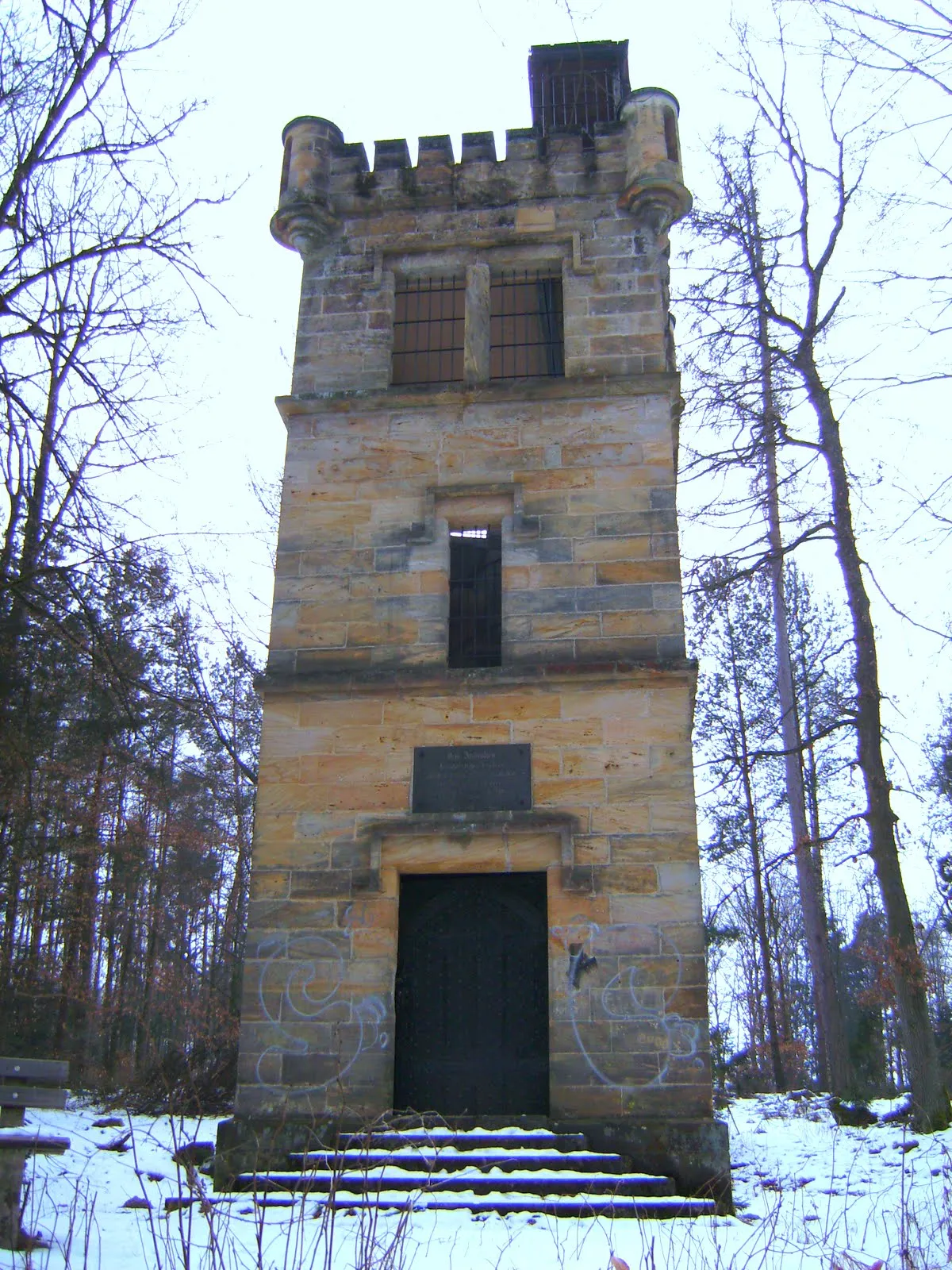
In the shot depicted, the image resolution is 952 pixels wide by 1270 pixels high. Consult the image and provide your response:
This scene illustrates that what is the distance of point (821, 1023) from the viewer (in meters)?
19.6

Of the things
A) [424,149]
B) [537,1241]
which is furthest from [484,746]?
[424,149]

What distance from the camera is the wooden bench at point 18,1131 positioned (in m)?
6.43

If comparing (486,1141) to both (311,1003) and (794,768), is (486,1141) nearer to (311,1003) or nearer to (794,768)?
(311,1003)

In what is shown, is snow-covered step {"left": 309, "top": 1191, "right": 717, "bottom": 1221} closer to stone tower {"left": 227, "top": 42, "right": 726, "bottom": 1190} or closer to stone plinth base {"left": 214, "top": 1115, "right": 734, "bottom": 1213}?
stone plinth base {"left": 214, "top": 1115, "right": 734, "bottom": 1213}

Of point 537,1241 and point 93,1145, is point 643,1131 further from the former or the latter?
point 93,1145

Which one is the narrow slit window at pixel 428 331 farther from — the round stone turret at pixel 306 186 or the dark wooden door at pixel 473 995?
the dark wooden door at pixel 473 995

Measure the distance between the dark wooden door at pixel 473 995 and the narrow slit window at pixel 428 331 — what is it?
5.79 meters

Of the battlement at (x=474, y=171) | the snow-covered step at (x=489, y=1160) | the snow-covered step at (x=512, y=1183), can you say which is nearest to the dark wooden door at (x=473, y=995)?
the snow-covered step at (x=489, y=1160)

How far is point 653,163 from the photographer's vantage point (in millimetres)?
12750

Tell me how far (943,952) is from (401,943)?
37431 millimetres

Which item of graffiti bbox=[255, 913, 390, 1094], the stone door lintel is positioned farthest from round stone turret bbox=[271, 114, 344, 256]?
graffiti bbox=[255, 913, 390, 1094]

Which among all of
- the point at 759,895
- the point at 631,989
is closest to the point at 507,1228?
the point at 631,989

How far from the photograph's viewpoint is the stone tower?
975 centimetres

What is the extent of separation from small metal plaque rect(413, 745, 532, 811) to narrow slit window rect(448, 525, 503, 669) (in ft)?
4.05
